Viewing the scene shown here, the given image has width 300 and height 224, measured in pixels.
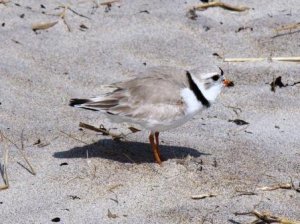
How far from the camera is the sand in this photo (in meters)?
3.91

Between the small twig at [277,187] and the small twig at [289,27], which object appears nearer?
the small twig at [277,187]

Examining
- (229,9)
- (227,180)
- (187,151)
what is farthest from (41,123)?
(229,9)

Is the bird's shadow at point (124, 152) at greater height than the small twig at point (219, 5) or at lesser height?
lesser

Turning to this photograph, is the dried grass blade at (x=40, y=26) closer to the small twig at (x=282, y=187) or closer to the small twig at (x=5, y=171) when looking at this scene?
the small twig at (x=5, y=171)

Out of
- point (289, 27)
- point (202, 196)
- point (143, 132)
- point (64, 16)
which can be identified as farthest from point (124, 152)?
point (289, 27)

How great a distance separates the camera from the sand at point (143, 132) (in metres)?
3.91

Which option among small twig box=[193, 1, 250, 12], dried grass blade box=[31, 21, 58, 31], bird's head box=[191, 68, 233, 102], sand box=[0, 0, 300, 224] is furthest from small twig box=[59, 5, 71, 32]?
bird's head box=[191, 68, 233, 102]

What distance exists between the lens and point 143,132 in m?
4.94

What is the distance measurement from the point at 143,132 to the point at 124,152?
1.42ft

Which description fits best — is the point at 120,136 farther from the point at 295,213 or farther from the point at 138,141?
the point at 295,213

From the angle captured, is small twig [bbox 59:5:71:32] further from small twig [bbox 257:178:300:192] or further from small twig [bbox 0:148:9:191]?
small twig [bbox 257:178:300:192]

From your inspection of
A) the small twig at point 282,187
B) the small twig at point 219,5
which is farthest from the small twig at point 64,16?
the small twig at point 282,187

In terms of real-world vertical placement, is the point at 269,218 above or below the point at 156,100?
below

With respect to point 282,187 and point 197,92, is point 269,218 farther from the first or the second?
point 197,92
